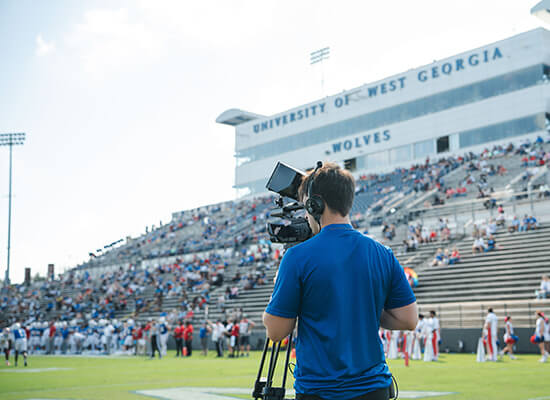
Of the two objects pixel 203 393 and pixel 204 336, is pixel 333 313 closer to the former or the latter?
pixel 203 393

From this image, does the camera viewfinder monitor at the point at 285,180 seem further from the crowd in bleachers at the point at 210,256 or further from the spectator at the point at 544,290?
the crowd in bleachers at the point at 210,256

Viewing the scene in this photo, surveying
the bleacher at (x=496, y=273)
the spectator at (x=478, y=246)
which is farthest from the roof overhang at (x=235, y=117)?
the spectator at (x=478, y=246)

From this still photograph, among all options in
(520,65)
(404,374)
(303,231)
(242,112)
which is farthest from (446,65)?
(303,231)

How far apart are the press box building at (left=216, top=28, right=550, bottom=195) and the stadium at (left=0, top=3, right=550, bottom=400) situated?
11cm

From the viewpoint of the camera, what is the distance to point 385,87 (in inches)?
2042

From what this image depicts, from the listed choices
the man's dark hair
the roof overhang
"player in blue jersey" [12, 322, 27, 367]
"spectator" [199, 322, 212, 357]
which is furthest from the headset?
the roof overhang

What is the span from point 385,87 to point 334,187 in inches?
1994

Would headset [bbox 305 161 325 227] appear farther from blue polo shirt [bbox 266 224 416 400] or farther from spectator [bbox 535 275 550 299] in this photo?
spectator [bbox 535 275 550 299]

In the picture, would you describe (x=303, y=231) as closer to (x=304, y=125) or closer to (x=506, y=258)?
(x=506, y=258)

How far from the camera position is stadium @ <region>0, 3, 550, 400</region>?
15.7 meters

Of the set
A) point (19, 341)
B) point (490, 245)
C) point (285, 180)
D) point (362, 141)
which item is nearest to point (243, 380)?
point (285, 180)

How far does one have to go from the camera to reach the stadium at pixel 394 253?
51.6 feet

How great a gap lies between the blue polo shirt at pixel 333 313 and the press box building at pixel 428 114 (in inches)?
1665

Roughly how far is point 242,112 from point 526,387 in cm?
5690
